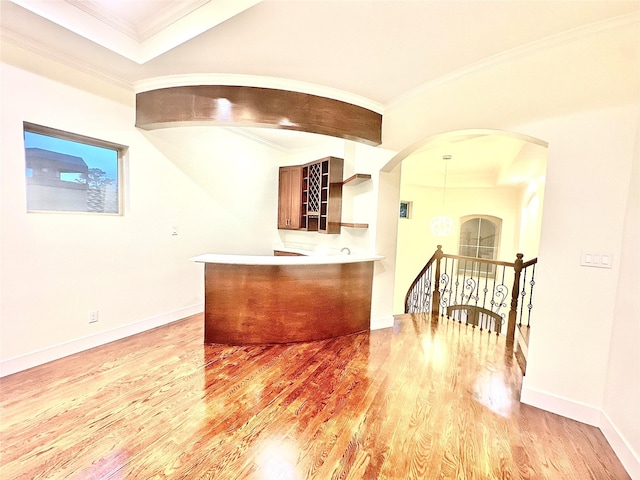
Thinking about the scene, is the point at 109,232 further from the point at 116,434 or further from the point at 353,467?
the point at 353,467

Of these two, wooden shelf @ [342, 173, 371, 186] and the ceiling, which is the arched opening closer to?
wooden shelf @ [342, 173, 371, 186]

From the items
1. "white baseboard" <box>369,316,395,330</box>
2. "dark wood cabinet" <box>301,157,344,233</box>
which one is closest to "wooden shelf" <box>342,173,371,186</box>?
"dark wood cabinet" <box>301,157,344,233</box>

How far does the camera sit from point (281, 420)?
188 cm

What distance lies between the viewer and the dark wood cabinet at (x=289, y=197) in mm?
4758

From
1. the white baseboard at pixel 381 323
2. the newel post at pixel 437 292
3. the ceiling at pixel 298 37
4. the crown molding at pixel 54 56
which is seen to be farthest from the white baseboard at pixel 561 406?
the crown molding at pixel 54 56

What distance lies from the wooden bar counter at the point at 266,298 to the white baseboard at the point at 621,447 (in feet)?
7.09

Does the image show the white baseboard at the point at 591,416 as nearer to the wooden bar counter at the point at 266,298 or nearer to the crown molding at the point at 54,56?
the wooden bar counter at the point at 266,298

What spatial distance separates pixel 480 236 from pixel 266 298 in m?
6.59

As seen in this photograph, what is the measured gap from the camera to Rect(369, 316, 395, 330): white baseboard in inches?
141

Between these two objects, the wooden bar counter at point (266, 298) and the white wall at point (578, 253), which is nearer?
the white wall at point (578, 253)

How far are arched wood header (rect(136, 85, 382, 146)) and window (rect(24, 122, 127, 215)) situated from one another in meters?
0.58

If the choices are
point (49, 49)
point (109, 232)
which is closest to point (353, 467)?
point (109, 232)

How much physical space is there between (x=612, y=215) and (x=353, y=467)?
221 cm

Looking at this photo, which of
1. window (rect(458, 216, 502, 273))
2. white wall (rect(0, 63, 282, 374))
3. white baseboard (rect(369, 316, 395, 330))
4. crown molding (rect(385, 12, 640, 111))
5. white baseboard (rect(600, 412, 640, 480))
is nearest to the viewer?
white baseboard (rect(600, 412, 640, 480))
